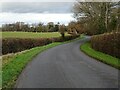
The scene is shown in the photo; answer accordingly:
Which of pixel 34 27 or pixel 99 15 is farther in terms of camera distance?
pixel 34 27

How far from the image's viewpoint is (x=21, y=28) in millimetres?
135250

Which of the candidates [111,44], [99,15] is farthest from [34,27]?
[111,44]

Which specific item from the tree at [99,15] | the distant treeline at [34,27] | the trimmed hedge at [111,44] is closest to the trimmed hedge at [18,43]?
the tree at [99,15]

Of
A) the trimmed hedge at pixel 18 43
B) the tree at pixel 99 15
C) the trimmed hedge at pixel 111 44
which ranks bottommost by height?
the trimmed hedge at pixel 18 43

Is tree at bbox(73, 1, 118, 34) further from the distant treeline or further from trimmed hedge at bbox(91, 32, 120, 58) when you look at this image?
the distant treeline

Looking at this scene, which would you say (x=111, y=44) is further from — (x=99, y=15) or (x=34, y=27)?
(x=34, y=27)

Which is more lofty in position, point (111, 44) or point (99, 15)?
point (99, 15)

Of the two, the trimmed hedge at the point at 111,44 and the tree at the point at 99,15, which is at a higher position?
the tree at the point at 99,15

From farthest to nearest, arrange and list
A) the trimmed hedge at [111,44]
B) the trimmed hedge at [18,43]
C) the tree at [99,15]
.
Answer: the tree at [99,15] < the trimmed hedge at [18,43] < the trimmed hedge at [111,44]

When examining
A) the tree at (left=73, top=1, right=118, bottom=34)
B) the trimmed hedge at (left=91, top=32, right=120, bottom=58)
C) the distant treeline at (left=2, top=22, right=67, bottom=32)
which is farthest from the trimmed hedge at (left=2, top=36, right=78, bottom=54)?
the distant treeline at (left=2, top=22, right=67, bottom=32)

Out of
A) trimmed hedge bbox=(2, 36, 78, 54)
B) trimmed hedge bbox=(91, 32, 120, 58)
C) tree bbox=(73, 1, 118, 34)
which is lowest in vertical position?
trimmed hedge bbox=(2, 36, 78, 54)

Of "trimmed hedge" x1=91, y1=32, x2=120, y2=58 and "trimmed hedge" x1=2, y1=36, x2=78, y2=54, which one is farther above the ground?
"trimmed hedge" x1=91, y1=32, x2=120, y2=58

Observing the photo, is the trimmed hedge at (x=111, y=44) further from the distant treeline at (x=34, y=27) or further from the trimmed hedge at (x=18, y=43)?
the distant treeline at (x=34, y=27)

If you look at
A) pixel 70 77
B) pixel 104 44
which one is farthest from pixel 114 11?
pixel 70 77
